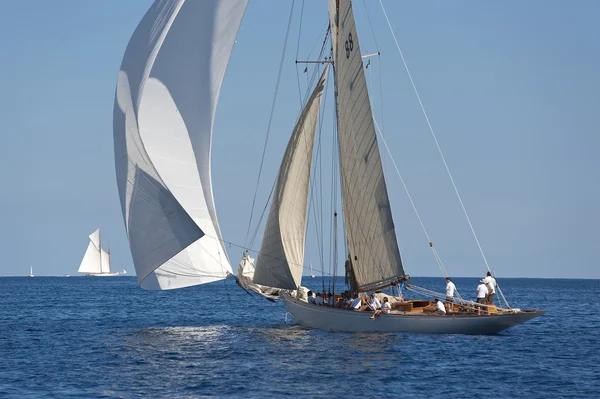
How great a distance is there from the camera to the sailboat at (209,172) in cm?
3641

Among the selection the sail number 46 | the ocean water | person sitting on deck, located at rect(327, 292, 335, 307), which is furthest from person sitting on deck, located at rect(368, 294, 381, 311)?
the sail number 46

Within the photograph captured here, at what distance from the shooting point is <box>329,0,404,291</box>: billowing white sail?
37781mm

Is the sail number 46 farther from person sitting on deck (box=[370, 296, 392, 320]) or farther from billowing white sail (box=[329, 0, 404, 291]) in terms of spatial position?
person sitting on deck (box=[370, 296, 392, 320])

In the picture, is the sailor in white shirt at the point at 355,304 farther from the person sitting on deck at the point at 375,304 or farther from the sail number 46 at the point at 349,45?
the sail number 46 at the point at 349,45

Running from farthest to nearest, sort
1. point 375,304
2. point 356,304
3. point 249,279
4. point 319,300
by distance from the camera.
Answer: point 249,279 → point 319,300 → point 356,304 → point 375,304

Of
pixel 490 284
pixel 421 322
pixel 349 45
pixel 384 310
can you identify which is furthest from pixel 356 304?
pixel 349 45

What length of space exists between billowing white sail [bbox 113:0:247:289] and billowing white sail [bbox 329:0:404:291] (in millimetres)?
4378

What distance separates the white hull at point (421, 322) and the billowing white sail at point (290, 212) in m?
2.28

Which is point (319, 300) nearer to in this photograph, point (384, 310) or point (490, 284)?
point (384, 310)

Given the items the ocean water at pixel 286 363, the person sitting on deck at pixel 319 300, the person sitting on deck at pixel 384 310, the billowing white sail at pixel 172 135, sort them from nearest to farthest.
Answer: the ocean water at pixel 286 363 → the billowing white sail at pixel 172 135 → the person sitting on deck at pixel 384 310 → the person sitting on deck at pixel 319 300

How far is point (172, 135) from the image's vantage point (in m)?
37.6

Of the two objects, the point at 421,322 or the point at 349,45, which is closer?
the point at 421,322

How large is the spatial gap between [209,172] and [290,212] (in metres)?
3.74

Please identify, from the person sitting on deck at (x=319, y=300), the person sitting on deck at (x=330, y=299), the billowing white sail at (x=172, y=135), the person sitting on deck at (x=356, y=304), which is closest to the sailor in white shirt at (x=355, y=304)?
the person sitting on deck at (x=356, y=304)
